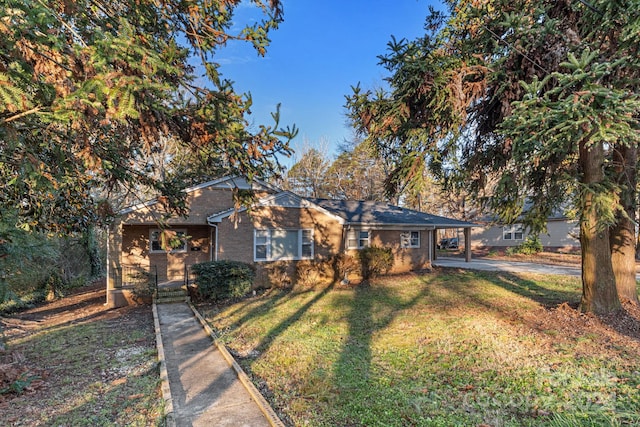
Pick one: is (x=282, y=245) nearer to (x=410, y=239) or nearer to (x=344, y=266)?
(x=344, y=266)

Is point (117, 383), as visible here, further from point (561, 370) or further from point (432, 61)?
point (432, 61)

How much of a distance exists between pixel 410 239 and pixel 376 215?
226cm

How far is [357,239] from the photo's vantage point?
17.1 m

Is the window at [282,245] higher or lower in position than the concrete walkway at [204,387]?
higher

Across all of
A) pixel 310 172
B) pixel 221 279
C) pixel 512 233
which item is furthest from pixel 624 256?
pixel 310 172

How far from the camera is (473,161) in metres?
9.16

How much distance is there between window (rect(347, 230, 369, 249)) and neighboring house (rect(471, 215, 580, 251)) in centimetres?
1083

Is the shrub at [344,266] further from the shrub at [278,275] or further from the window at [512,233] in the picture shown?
the window at [512,233]

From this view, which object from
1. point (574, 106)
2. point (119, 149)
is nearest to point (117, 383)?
point (119, 149)

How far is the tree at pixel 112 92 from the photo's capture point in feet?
9.48

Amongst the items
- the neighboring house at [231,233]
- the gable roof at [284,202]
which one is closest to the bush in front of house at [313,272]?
the neighboring house at [231,233]

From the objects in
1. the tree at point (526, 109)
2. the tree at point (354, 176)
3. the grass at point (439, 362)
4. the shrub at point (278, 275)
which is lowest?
the grass at point (439, 362)

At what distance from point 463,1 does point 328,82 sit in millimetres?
7290

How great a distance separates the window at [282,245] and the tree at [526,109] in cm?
705
